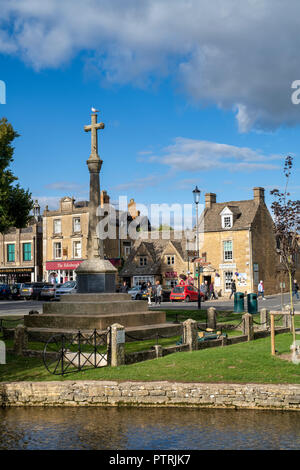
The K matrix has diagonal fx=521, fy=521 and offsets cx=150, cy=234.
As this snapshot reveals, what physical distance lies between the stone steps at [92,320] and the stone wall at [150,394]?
5.70m

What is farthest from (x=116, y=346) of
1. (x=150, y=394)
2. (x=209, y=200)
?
(x=209, y=200)

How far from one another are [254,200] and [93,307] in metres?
38.8

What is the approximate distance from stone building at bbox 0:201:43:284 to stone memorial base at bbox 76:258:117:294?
46.5 meters

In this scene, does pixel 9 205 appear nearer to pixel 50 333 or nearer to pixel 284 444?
pixel 50 333

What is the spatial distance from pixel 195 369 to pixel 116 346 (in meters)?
2.16

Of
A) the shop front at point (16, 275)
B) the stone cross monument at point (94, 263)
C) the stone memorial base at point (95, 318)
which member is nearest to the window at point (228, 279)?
the shop front at point (16, 275)

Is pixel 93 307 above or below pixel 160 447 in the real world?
above

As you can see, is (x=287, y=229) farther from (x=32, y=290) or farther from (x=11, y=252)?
(x=11, y=252)

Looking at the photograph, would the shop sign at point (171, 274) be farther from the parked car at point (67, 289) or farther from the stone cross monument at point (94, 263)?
the stone cross monument at point (94, 263)

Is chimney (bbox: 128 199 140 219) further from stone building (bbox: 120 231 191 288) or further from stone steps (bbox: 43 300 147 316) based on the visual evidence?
stone steps (bbox: 43 300 147 316)

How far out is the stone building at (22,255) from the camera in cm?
6588

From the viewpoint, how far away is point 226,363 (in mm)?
13602

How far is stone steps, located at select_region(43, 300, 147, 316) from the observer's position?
61.4 feet

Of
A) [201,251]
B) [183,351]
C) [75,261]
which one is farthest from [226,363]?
[75,261]
